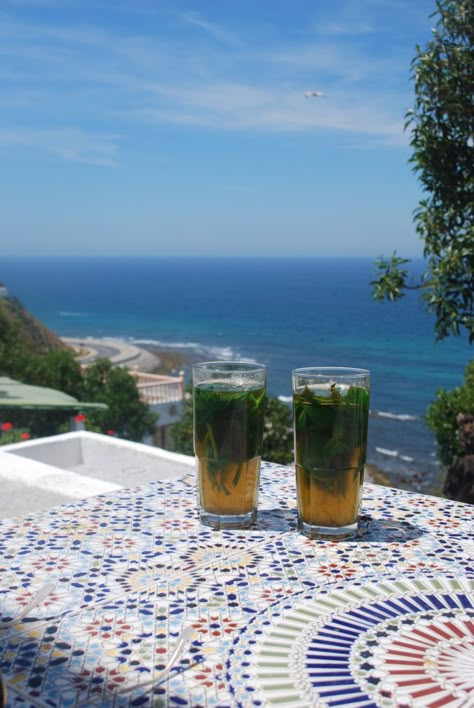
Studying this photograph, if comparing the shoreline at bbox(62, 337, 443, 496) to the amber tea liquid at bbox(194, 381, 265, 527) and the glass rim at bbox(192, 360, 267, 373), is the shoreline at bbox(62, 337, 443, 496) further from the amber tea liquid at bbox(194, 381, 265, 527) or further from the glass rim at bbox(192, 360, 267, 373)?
the amber tea liquid at bbox(194, 381, 265, 527)

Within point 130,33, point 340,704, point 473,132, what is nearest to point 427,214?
point 473,132

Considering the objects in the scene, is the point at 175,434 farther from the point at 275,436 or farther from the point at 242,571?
the point at 242,571

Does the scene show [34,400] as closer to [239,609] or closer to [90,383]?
[239,609]

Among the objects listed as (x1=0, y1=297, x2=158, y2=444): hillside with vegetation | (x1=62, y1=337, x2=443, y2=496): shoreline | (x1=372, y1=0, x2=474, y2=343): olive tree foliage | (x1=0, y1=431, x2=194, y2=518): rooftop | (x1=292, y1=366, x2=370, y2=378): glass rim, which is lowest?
(x1=62, y1=337, x2=443, y2=496): shoreline

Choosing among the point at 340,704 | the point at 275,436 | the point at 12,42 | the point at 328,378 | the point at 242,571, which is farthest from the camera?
the point at 12,42

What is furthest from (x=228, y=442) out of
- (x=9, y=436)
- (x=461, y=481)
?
(x=9, y=436)

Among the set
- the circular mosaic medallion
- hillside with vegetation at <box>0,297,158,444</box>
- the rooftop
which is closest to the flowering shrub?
the rooftop

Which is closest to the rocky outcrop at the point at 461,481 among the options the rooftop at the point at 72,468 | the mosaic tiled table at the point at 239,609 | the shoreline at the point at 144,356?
the rooftop at the point at 72,468
